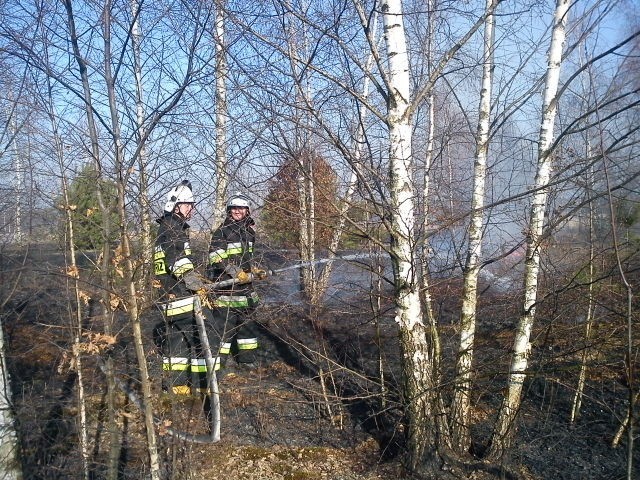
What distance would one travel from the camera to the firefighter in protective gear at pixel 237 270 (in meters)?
4.89

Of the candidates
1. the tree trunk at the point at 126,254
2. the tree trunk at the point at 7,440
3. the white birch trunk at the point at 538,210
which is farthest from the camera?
the white birch trunk at the point at 538,210

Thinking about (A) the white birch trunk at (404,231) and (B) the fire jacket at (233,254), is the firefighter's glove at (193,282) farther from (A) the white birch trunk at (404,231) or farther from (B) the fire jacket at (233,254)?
(A) the white birch trunk at (404,231)

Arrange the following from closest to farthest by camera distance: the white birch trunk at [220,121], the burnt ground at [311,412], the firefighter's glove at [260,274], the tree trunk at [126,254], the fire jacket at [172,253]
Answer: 1. the tree trunk at [126,254]
2. the fire jacket at [172,253]
3. the white birch trunk at [220,121]
4. the burnt ground at [311,412]
5. the firefighter's glove at [260,274]

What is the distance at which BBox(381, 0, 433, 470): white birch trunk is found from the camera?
155 inches

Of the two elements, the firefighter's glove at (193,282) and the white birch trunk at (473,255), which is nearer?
the firefighter's glove at (193,282)

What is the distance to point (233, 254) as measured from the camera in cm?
543

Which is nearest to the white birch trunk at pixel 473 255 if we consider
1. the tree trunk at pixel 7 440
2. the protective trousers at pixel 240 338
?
the protective trousers at pixel 240 338

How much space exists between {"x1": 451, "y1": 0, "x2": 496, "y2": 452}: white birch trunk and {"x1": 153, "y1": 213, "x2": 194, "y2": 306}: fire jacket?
2.26m

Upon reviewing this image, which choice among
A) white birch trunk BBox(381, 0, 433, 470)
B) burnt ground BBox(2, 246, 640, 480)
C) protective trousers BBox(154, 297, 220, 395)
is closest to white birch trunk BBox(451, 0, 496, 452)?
burnt ground BBox(2, 246, 640, 480)

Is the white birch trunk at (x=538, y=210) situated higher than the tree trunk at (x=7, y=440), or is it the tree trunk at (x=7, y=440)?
the white birch trunk at (x=538, y=210)

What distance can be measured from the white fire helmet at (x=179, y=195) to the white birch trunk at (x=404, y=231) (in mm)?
1448

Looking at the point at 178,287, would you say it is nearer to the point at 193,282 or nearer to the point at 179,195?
the point at 193,282

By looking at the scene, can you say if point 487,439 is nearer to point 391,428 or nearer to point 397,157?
point 391,428

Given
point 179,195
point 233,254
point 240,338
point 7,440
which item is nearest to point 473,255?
point 233,254
